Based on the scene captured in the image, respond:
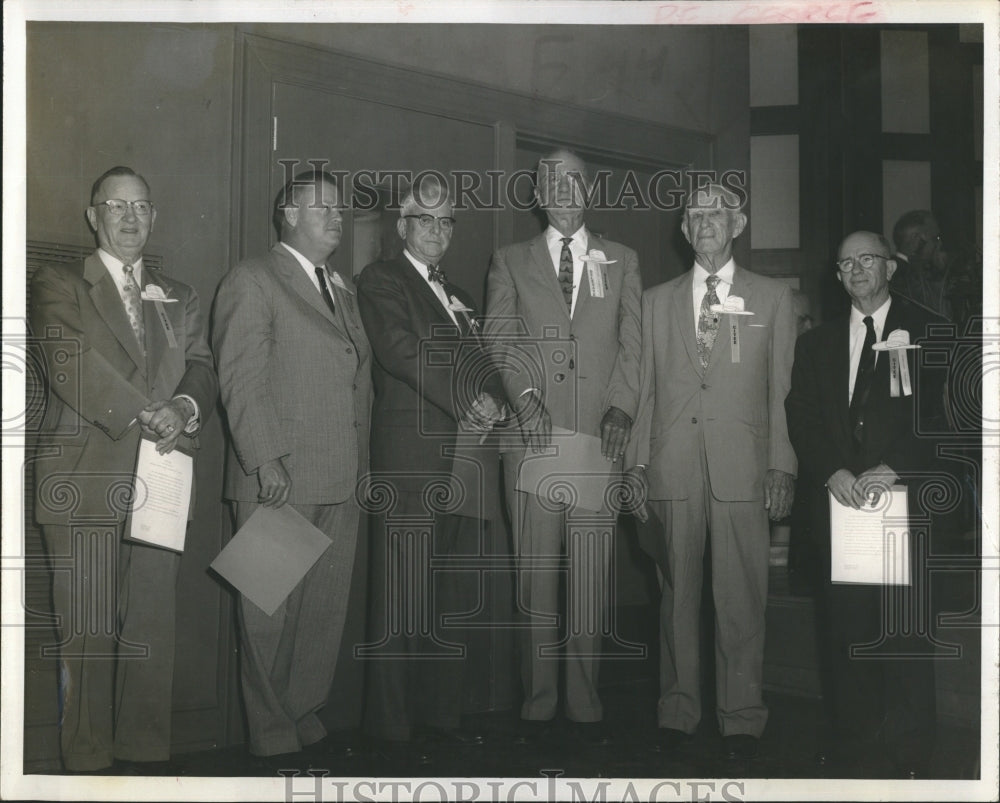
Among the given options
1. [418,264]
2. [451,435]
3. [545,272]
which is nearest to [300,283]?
[418,264]

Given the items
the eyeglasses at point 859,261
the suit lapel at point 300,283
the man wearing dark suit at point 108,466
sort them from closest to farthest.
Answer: the man wearing dark suit at point 108,466 → the suit lapel at point 300,283 → the eyeglasses at point 859,261

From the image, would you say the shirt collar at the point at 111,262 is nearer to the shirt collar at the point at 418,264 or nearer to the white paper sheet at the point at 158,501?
the white paper sheet at the point at 158,501

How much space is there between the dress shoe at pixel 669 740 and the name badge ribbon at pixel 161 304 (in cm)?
201

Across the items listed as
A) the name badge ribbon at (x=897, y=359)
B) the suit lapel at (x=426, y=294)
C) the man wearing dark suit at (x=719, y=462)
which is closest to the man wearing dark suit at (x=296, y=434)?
the suit lapel at (x=426, y=294)

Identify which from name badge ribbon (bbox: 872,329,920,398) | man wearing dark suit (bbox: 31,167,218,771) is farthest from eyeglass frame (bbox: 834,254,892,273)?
man wearing dark suit (bbox: 31,167,218,771)

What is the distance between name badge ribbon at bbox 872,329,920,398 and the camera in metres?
3.78

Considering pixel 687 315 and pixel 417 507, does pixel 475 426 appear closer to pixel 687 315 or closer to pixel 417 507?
pixel 417 507

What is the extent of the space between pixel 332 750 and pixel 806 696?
1.57 metres

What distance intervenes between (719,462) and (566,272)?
81 centimetres

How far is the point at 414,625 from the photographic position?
375 cm

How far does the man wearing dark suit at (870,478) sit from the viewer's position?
3736 mm

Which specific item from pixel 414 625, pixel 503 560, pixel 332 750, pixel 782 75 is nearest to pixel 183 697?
pixel 332 750

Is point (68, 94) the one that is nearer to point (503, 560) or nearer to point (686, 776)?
point (503, 560)

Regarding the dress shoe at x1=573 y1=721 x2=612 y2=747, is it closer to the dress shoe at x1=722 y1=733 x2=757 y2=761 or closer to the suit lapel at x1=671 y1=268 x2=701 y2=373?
the dress shoe at x1=722 y1=733 x2=757 y2=761
